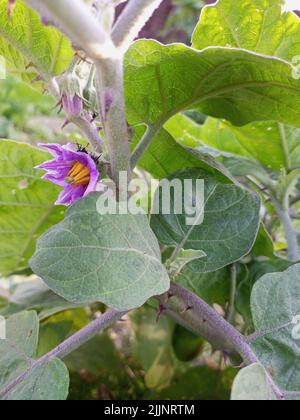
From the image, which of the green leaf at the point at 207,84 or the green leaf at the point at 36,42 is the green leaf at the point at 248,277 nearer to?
the green leaf at the point at 207,84

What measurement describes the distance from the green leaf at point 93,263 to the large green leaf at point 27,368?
0.07 meters

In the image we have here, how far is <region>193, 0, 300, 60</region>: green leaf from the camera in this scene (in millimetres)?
499

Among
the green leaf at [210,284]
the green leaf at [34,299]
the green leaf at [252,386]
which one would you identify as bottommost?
the green leaf at [34,299]

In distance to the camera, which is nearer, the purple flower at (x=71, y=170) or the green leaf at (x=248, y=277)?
the purple flower at (x=71, y=170)

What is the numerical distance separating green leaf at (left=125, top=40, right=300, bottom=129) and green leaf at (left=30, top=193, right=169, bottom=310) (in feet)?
0.47

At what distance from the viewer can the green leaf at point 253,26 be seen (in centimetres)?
50

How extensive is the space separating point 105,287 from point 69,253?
34mm

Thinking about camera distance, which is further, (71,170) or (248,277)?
(248,277)

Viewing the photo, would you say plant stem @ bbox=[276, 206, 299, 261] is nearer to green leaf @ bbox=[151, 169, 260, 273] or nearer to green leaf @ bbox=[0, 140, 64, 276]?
green leaf @ bbox=[151, 169, 260, 273]

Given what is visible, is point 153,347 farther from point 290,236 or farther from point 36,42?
point 36,42

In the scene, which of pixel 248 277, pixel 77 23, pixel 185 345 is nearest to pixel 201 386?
pixel 185 345

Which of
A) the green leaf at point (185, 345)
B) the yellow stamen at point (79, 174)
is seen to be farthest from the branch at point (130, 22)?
the green leaf at point (185, 345)

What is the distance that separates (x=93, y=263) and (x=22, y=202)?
28cm

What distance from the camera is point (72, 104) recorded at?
457 millimetres
